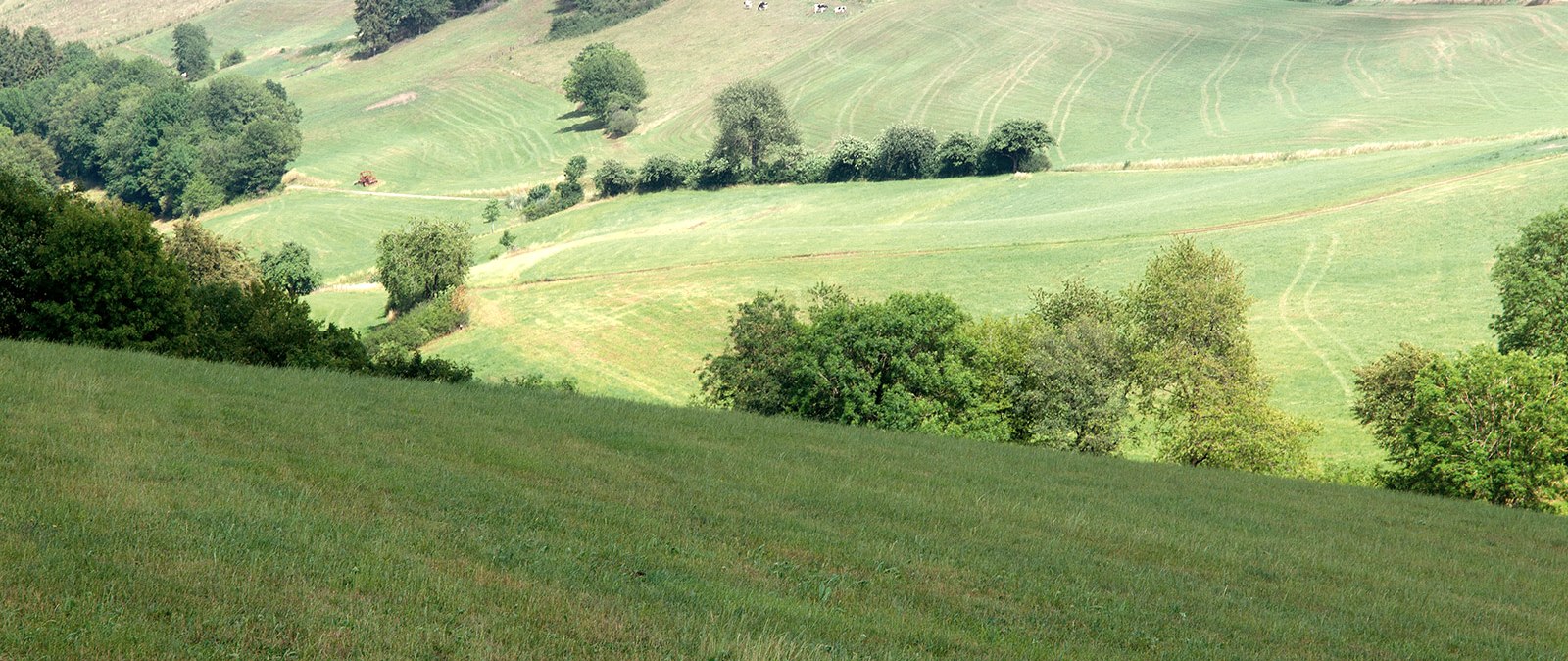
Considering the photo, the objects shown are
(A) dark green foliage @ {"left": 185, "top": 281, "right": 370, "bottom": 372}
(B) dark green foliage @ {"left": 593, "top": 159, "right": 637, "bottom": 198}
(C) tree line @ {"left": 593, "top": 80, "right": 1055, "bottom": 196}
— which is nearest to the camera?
(A) dark green foliage @ {"left": 185, "top": 281, "right": 370, "bottom": 372}

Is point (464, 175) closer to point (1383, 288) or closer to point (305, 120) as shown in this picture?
point (305, 120)

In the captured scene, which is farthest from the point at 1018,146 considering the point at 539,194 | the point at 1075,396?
the point at 1075,396

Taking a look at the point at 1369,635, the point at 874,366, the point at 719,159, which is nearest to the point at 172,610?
the point at 1369,635

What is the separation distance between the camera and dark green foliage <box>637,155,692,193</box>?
13725 centimetres

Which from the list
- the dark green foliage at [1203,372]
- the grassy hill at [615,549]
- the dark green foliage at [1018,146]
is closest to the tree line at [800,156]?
the dark green foliage at [1018,146]

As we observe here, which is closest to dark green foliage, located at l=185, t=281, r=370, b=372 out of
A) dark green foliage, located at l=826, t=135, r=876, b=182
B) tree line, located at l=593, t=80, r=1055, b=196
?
tree line, located at l=593, t=80, r=1055, b=196

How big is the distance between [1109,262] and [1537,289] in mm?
30572

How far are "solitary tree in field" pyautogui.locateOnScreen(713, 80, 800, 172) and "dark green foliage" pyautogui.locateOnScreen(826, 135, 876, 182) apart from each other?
9.08m

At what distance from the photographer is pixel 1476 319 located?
65375 mm

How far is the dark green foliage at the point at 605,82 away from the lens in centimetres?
18350

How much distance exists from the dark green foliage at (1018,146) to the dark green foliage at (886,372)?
252ft

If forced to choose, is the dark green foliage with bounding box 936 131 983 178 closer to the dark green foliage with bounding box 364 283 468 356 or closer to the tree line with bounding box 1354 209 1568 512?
the dark green foliage with bounding box 364 283 468 356

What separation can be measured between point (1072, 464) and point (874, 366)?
16549 mm

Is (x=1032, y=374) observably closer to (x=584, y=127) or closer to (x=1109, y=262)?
(x=1109, y=262)
